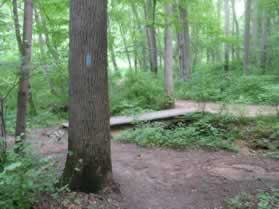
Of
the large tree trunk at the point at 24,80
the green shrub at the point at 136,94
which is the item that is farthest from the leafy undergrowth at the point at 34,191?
the green shrub at the point at 136,94

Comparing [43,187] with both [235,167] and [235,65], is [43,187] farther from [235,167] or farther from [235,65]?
[235,65]

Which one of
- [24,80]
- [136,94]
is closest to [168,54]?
[136,94]

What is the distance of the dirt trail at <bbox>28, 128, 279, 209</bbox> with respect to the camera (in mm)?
3639

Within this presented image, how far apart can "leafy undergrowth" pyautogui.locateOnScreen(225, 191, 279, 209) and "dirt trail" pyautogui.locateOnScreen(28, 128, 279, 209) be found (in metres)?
0.16

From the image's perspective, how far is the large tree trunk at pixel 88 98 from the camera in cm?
328

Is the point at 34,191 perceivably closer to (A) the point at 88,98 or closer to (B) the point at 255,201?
(A) the point at 88,98

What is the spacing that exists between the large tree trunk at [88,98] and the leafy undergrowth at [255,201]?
181cm

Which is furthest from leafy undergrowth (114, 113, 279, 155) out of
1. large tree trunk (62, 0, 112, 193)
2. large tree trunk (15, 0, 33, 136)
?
large tree trunk (62, 0, 112, 193)

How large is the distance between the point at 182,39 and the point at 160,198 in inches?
501

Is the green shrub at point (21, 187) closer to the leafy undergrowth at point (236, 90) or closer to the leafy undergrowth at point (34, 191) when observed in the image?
the leafy undergrowth at point (34, 191)

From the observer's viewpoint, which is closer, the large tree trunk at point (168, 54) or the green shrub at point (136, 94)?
the large tree trunk at point (168, 54)

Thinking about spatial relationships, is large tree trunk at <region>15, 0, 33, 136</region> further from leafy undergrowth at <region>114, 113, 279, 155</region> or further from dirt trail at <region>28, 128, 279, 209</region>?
leafy undergrowth at <region>114, 113, 279, 155</region>

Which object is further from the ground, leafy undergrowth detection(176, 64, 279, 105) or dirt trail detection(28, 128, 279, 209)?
leafy undergrowth detection(176, 64, 279, 105)

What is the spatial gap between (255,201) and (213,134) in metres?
3.19
